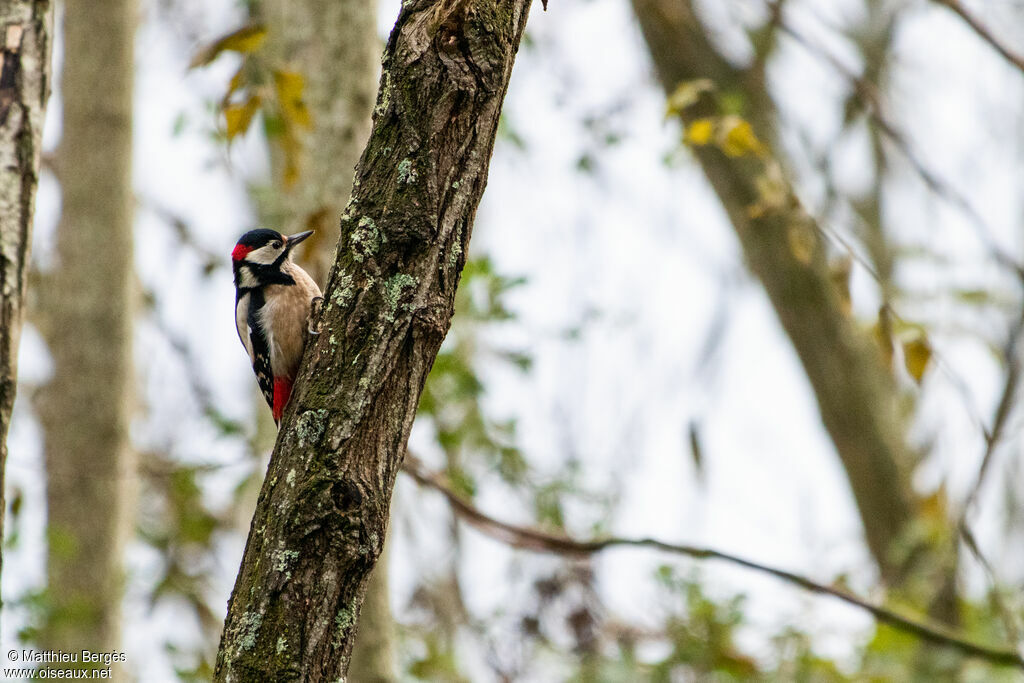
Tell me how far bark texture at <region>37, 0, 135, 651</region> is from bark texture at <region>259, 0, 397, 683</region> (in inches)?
47.4

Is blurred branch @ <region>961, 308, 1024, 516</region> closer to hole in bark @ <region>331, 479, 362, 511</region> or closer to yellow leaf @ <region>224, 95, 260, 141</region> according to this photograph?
hole in bark @ <region>331, 479, 362, 511</region>

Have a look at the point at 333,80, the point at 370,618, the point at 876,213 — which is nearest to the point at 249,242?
the point at 333,80

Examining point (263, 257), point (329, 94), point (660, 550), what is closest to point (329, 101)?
point (329, 94)

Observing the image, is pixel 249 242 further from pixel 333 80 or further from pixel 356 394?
pixel 356 394

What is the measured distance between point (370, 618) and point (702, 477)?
69.1 inches

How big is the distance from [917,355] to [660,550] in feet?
3.87

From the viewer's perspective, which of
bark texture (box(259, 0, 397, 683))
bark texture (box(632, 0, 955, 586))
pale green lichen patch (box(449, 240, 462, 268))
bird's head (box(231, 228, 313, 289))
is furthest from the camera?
bark texture (box(632, 0, 955, 586))

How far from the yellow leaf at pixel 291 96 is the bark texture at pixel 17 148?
3.13ft

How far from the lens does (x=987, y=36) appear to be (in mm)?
4141

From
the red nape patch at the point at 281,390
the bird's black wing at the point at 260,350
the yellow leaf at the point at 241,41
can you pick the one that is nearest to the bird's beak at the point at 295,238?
the bird's black wing at the point at 260,350

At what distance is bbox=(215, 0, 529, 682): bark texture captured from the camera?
195 centimetres

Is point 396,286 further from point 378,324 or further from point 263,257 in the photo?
point 263,257

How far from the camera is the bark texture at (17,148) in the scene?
8.52ft

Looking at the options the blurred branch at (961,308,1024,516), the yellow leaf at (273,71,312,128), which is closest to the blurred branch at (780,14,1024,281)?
the blurred branch at (961,308,1024,516)
